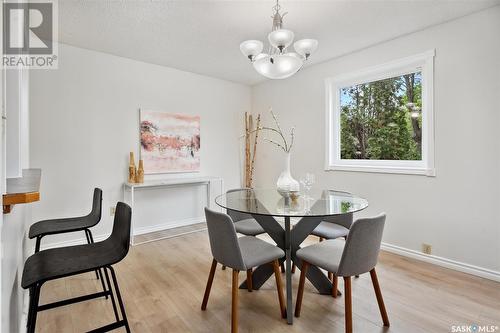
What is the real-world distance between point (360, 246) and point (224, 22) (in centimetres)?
231

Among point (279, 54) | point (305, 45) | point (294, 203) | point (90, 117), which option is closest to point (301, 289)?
point (294, 203)

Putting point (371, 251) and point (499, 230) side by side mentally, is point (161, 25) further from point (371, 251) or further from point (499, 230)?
point (499, 230)

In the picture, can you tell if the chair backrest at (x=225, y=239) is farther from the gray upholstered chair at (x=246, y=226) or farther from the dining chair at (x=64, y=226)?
the dining chair at (x=64, y=226)

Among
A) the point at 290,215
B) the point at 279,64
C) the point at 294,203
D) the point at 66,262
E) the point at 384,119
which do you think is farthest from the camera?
the point at 384,119

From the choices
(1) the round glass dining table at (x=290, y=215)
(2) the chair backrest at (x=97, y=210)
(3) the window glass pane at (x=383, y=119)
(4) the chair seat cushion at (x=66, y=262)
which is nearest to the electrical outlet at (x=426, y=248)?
(3) the window glass pane at (x=383, y=119)

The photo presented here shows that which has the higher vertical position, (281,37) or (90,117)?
(281,37)

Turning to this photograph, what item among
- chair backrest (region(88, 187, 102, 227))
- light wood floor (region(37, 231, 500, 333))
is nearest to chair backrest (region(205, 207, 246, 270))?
light wood floor (region(37, 231, 500, 333))

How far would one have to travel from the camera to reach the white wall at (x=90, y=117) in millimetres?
3070

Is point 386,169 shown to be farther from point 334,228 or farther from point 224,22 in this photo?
point 224,22

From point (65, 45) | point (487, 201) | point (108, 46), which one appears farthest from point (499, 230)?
point (65, 45)

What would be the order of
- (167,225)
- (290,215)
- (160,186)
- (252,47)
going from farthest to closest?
(167,225), (160,186), (252,47), (290,215)

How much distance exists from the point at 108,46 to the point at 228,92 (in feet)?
6.50

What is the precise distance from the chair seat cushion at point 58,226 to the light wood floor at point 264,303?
1.86 ft

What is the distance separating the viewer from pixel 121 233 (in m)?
1.72
